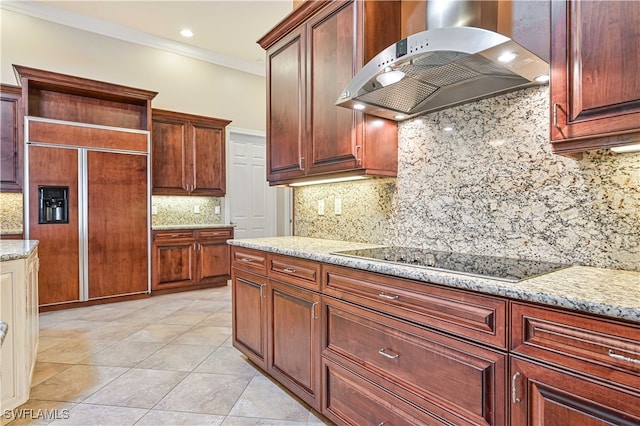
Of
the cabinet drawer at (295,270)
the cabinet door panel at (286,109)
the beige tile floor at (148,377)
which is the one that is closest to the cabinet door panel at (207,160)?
the beige tile floor at (148,377)

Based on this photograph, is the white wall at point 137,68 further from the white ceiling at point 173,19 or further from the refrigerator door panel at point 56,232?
the refrigerator door panel at point 56,232

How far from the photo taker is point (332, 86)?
2186 millimetres

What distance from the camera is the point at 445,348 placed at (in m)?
1.25

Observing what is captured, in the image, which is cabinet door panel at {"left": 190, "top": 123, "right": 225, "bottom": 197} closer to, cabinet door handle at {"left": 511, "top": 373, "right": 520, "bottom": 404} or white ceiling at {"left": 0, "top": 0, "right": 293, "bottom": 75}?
white ceiling at {"left": 0, "top": 0, "right": 293, "bottom": 75}

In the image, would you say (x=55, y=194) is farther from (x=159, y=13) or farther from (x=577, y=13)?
(x=577, y=13)

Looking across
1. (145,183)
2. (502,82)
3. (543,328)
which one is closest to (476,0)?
(502,82)

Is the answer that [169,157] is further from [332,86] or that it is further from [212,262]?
[332,86]

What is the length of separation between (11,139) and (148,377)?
333 centimetres

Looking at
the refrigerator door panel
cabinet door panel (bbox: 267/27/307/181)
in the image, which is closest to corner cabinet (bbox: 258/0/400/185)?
cabinet door panel (bbox: 267/27/307/181)

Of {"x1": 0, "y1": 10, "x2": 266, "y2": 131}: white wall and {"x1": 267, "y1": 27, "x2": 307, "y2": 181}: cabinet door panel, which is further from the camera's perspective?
{"x1": 0, "y1": 10, "x2": 266, "y2": 131}: white wall

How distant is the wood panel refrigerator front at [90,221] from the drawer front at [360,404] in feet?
11.3

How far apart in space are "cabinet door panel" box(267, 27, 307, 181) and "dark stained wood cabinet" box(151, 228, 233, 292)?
2.40 meters

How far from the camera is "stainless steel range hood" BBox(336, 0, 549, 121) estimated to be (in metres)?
1.26

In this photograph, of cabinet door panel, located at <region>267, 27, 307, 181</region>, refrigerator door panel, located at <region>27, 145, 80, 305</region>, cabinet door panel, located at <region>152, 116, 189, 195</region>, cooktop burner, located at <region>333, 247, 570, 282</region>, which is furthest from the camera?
cabinet door panel, located at <region>152, 116, 189, 195</region>
